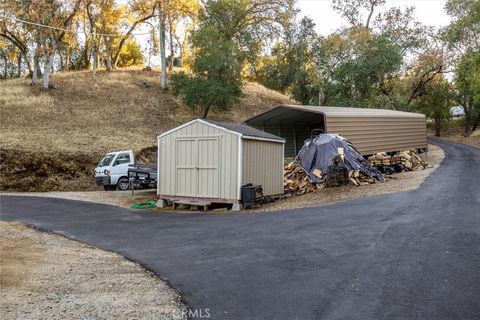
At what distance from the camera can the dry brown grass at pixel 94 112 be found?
78.7 feet

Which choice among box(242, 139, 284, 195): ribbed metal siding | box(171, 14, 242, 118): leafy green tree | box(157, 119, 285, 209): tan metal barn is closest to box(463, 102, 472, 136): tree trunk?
box(171, 14, 242, 118): leafy green tree

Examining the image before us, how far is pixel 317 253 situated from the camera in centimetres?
666

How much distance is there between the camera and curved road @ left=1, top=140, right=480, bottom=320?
15.0ft

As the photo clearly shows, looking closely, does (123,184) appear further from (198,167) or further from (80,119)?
(80,119)

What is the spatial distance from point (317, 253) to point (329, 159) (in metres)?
8.31

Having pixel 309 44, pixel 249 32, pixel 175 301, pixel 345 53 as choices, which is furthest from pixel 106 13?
pixel 175 301

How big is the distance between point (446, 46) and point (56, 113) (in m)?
30.8

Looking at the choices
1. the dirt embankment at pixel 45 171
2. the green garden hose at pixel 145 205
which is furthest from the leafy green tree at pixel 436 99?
the green garden hose at pixel 145 205

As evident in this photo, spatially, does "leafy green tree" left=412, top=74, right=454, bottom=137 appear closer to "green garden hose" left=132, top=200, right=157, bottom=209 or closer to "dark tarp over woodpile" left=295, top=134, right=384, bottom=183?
"dark tarp over woodpile" left=295, top=134, right=384, bottom=183

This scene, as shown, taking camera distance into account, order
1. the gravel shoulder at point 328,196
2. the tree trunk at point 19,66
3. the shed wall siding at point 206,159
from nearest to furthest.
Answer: the gravel shoulder at point 328,196
the shed wall siding at point 206,159
the tree trunk at point 19,66

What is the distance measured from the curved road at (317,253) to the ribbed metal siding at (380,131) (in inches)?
263

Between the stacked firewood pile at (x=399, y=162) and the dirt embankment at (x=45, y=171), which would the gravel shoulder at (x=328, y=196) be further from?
the dirt embankment at (x=45, y=171)

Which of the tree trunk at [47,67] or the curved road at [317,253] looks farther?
the tree trunk at [47,67]

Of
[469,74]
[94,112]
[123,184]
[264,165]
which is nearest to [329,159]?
[264,165]
